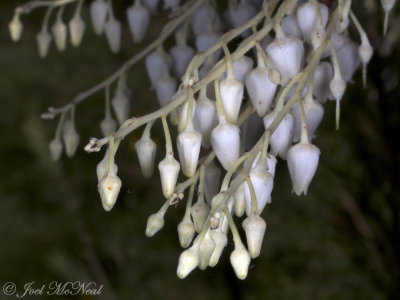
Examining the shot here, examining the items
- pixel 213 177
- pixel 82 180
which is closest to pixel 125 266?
pixel 82 180

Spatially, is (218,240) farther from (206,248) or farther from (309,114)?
(309,114)

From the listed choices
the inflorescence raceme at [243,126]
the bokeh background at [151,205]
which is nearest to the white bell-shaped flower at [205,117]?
the inflorescence raceme at [243,126]

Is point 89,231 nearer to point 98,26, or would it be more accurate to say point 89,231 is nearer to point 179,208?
point 179,208

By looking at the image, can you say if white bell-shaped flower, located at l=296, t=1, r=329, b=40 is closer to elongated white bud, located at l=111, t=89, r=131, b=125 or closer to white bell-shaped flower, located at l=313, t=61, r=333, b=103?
white bell-shaped flower, located at l=313, t=61, r=333, b=103

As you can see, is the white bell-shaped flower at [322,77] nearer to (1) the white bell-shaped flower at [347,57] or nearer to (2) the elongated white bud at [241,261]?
(1) the white bell-shaped flower at [347,57]

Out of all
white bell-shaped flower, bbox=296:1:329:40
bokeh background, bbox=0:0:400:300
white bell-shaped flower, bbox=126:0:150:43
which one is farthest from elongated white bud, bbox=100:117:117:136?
bokeh background, bbox=0:0:400:300

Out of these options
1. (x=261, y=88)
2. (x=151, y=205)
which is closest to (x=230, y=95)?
(x=261, y=88)
